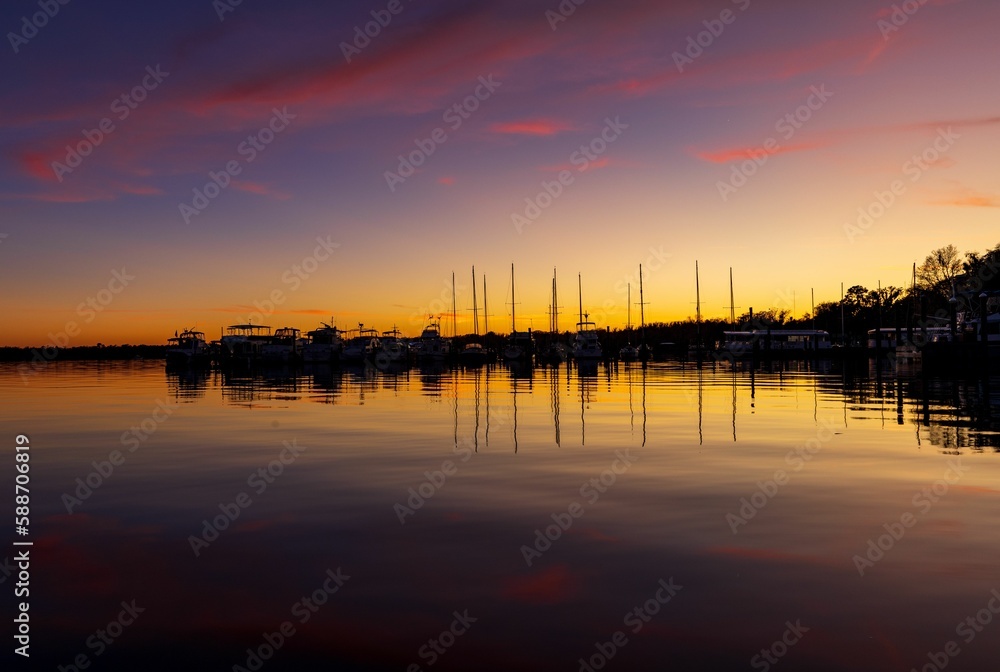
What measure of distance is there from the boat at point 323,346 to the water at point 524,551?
11217cm

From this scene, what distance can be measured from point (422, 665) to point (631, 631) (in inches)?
97.3

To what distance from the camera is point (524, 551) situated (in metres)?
12.0

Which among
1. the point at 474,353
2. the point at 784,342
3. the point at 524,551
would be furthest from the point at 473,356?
the point at 524,551

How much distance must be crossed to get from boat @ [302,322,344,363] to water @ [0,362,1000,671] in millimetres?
112170

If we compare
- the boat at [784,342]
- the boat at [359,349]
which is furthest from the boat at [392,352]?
the boat at [784,342]

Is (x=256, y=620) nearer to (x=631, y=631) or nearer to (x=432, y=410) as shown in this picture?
(x=631, y=631)

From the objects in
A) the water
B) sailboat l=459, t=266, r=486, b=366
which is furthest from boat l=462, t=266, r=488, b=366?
the water

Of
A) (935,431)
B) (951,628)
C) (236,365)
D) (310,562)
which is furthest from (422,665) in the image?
(236,365)

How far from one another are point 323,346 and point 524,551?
131138 mm

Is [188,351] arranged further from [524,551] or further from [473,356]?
[524,551]

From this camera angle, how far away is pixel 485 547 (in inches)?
484

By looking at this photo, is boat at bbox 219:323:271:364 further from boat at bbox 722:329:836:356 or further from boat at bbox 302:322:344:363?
boat at bbox 722:329:836:356

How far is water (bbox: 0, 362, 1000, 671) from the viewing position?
852 cm

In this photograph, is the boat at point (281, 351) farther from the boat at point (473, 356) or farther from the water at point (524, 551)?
the water at point (524, 551)
